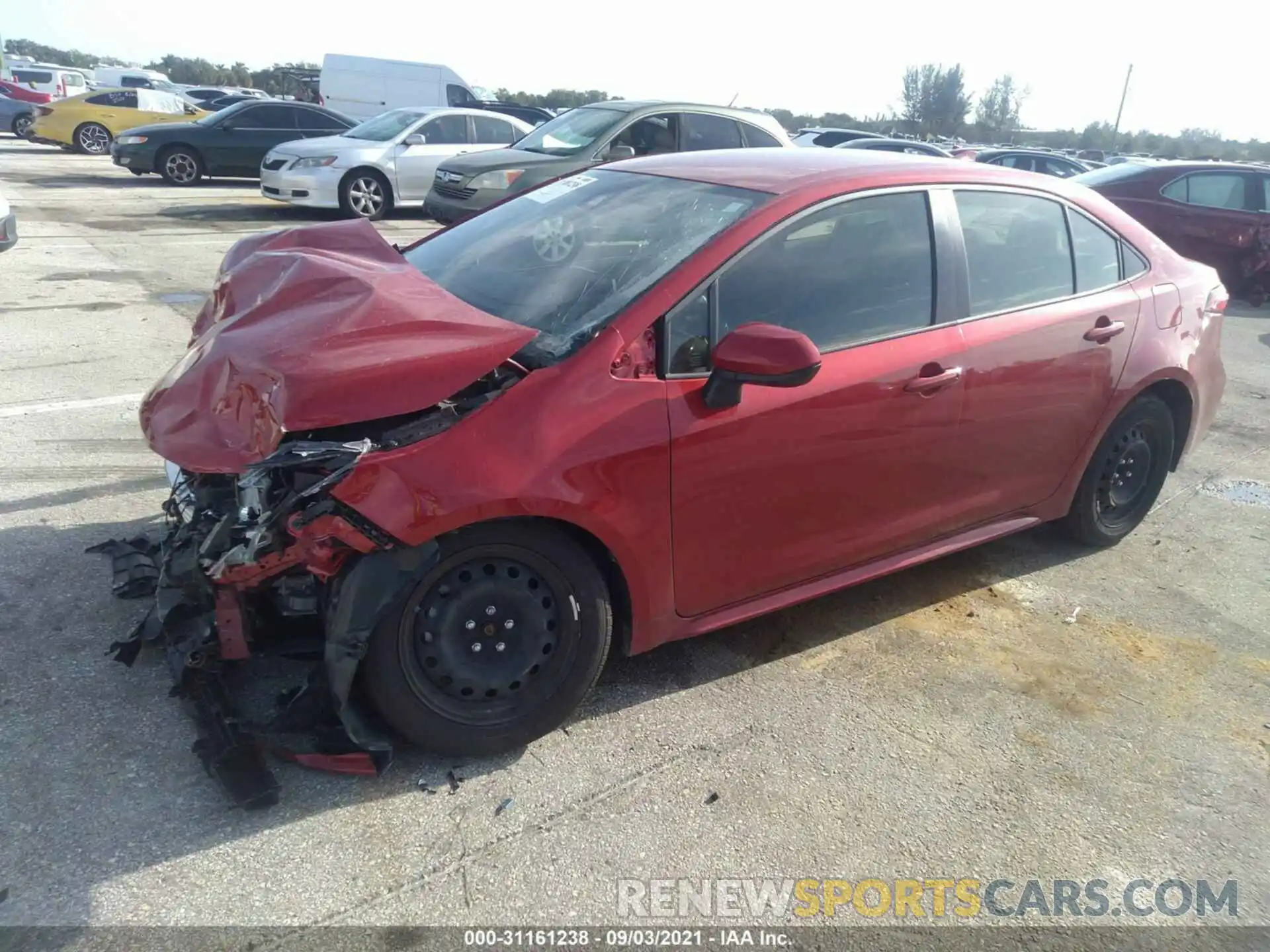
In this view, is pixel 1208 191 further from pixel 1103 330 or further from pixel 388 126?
pixel 388 126

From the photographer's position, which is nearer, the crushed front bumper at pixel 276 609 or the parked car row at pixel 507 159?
the crushed front bumper at pixel 276 609

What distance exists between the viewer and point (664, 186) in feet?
12.3

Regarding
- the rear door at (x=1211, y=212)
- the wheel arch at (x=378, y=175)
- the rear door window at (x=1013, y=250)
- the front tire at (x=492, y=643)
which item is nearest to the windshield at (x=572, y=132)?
the wheel arch at (x=378, y=175)

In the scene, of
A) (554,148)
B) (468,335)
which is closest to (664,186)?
(468,335)

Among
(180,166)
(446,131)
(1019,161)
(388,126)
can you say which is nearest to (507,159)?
(446,131)

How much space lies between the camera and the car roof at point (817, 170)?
354 centimetres

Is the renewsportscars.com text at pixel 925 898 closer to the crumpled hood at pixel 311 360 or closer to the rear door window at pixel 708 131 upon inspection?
the crumpled hood at pixel 311 360

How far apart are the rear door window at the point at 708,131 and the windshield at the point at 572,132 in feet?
2.46

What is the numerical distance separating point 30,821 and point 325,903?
0.85m

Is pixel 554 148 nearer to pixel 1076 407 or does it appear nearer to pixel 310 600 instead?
pixel 1076 407

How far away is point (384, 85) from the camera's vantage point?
76.4ft

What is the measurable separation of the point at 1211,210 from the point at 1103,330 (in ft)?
30.6

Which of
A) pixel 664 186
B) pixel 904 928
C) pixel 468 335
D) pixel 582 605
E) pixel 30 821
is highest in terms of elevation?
pixel 664 186

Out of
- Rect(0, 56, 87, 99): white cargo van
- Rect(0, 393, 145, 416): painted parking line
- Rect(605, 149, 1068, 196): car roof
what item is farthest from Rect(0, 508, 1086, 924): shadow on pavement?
Rect(0, 56, 87, 99): white cargo van
